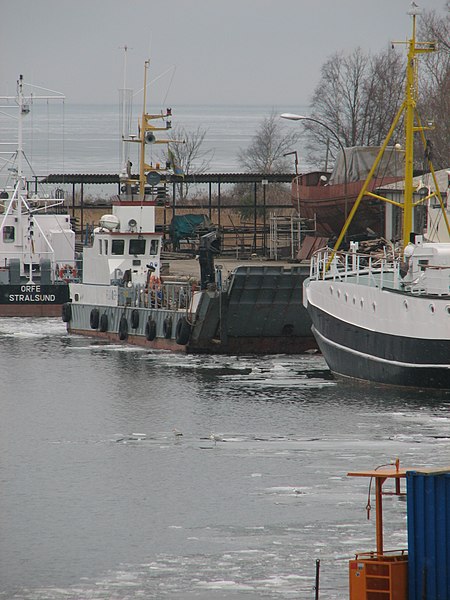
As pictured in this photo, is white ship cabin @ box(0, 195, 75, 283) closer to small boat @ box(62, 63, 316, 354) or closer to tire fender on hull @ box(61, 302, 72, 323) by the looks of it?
A: small boat @ box(62, 63, 316, 354)

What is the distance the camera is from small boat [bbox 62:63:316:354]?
42906mm

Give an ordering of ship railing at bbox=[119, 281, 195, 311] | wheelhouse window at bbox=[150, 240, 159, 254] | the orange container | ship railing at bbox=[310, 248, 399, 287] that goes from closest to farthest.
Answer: the orange container
ship railing at bbox=[310, 248, 399, 287]
ship railing at bbox=[119, 281, 195, 311]
wheelhouse window at bbox=[150, 240, 159, 254]

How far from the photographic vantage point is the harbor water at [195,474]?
19750 mm

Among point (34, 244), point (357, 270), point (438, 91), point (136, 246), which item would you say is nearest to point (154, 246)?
point (136, 246)

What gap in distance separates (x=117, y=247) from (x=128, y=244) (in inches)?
16.5

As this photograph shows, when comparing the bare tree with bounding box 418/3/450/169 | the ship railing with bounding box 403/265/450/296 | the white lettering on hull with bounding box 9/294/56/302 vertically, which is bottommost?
the white lettering on hull with bounding box 9/294/56/302

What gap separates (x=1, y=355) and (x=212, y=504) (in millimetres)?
21640

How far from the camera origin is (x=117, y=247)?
50.5 meters

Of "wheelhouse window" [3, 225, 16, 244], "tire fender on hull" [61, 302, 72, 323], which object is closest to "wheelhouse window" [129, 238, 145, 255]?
"tire fender on hull" [61, 302, 72, 323]

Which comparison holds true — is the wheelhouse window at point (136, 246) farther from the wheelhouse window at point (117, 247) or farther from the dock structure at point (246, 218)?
the dock structure at point (246, 218)

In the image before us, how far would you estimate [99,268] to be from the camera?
51.1 meters

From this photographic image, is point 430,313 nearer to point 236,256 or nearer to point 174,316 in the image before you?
point 174,316

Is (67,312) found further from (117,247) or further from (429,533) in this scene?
(429,533)

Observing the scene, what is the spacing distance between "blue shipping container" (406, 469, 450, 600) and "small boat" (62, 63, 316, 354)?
82.4ft
